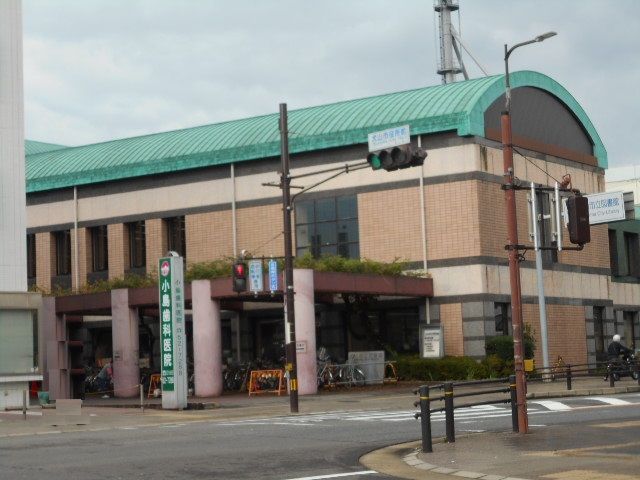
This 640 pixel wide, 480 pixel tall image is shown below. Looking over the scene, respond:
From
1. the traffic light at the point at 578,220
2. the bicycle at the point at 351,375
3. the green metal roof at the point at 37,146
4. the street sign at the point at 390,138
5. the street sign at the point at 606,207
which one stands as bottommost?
A: the bicycle at the point at 351,375

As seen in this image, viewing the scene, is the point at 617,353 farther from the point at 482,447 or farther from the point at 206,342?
the point at 482,447

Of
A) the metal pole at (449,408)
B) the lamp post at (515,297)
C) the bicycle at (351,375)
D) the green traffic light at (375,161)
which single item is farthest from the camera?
the bicycle at (351,375)

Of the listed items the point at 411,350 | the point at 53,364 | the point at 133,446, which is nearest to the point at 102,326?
the point at 53,364

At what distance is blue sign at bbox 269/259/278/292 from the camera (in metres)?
39.0

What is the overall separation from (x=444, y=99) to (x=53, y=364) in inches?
721

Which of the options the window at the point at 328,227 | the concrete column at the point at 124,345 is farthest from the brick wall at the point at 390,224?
the concrete column at the point at 124,345

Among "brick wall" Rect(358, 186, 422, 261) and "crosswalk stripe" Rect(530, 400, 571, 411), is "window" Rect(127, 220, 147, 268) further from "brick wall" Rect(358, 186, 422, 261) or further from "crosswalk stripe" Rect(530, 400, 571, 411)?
"crosswalk stripe" Rect(530, 400, 571, 411)

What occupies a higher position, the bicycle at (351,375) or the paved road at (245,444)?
the bicycle at (351,375)

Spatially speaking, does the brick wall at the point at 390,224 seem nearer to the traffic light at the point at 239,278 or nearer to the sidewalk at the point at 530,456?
the traffic light at the point at 239,278

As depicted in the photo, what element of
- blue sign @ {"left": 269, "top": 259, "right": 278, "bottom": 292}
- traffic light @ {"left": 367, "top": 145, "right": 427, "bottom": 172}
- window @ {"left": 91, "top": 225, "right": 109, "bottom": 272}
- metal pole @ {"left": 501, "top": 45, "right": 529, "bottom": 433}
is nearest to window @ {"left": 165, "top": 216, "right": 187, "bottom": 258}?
window @ {"left": 91, "top": 225, "right": 109, "bottom": 272}

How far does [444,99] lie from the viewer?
47250 millimetres

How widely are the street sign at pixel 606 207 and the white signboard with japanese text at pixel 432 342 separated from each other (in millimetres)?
9044

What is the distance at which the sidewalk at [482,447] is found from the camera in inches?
588

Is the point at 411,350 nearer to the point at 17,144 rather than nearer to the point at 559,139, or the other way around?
the point at 559,139
